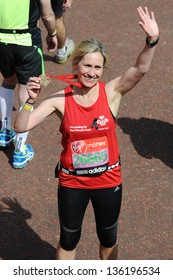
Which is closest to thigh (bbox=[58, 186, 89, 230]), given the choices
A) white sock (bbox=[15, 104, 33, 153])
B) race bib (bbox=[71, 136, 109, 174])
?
race bib (bbox=[71, 136, 109, 174])

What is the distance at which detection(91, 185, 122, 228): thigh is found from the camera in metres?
4.25

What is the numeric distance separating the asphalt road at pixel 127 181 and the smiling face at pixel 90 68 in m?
1.78

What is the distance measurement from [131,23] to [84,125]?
5.38m

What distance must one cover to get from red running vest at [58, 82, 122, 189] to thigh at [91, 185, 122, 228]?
2.4 inches

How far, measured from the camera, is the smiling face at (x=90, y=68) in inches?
157

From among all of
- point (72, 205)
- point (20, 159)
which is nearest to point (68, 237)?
point (72, 205)

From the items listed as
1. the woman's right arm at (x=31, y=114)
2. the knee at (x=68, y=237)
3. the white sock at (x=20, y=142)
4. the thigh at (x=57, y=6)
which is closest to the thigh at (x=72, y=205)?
the knee at (x=68, y=237)

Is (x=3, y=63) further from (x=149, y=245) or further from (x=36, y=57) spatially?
(x=149, y=245)

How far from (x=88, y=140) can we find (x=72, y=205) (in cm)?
52

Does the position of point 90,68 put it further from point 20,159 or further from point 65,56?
point 65,56

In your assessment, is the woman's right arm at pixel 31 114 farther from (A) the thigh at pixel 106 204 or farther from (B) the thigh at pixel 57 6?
(B) the thigh at pixel 57 6

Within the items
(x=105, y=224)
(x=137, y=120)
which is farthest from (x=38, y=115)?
(x=137, y=120)

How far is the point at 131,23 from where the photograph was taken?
357 inches

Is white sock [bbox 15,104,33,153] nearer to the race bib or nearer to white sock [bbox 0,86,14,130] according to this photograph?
white sock [bbox 0,86,14,130]
